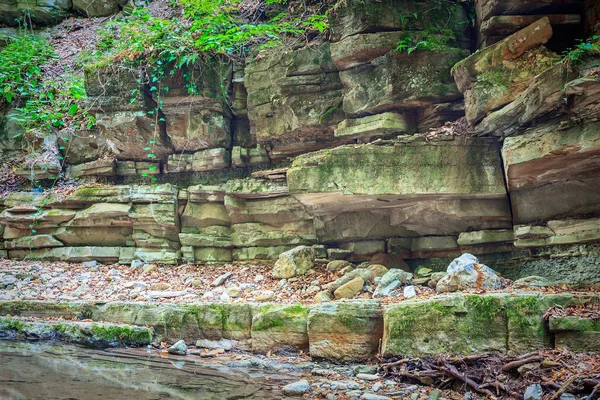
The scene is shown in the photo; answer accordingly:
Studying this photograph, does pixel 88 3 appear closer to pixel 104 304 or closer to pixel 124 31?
pixel 124 31

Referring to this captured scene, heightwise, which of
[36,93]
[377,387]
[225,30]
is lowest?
[377,387]

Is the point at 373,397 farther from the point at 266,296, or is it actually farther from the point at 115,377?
the point at 266,296

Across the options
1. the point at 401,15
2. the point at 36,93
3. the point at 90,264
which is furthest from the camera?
the point at 36,93

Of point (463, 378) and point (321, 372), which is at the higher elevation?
point (463, 378)

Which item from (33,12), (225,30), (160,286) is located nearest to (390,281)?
(160,286)

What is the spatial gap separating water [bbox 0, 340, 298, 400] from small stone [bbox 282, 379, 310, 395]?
107 mm

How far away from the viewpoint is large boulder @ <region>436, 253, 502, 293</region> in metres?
5.25

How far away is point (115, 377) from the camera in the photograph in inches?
149

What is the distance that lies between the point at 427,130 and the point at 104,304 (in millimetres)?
5847

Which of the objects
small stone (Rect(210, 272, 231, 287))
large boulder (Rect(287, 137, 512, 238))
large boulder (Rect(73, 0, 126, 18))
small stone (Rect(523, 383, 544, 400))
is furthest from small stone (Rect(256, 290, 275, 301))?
large boulder (Rect(73, 0, 126, 18))

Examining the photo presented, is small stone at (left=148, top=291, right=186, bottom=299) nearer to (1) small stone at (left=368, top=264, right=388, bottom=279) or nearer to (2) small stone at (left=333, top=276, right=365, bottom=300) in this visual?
(2) small stone at (left=333, top=276, right=365, bottom=300)

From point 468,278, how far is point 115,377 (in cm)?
413

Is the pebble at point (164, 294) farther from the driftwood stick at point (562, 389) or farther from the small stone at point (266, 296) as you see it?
the driftwood stick at point (562, 389)

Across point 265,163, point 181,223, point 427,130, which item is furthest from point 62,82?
point 427,130
